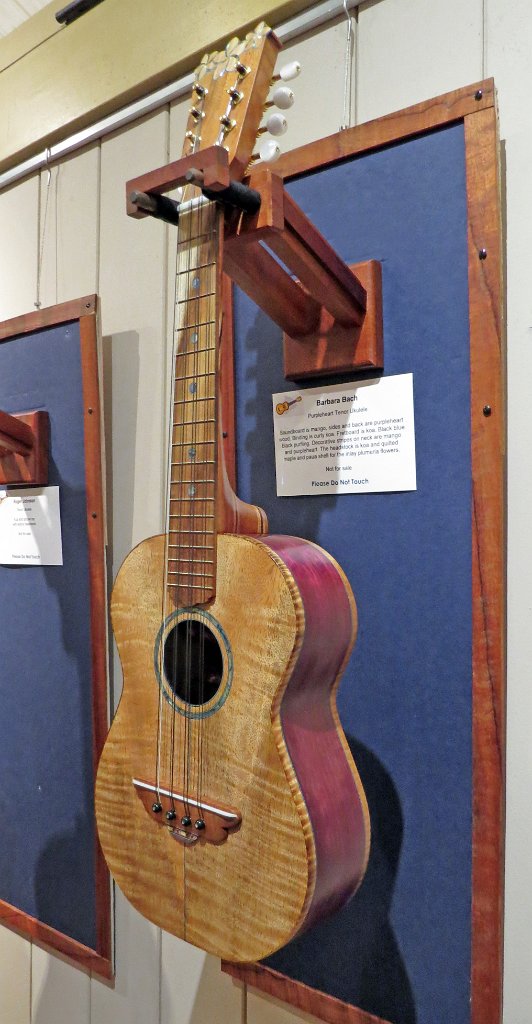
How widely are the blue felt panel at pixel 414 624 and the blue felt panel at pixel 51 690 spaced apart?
425 millimetres

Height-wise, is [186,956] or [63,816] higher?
[63,816]

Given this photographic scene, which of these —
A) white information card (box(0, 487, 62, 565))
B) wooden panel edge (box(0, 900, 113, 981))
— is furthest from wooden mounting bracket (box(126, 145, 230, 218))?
wooden panel edge (box(0, 900, 113, 981))

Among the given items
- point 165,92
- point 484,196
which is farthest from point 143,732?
point 165,92

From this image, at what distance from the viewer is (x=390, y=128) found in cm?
76

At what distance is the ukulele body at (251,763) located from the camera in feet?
1.98

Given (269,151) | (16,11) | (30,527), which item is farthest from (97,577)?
(16,11)

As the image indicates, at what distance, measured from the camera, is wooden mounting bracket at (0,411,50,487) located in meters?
1.09

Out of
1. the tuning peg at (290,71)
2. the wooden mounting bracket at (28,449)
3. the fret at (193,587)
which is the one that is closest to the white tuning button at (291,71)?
the tuning peg at (290,71)

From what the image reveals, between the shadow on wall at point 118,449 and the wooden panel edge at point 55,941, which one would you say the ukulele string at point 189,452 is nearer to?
the shadow on wall at point 118,449

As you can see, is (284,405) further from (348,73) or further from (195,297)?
(348,73)

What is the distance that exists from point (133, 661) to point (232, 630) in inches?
5.6

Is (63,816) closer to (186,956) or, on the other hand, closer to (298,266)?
(186,956)

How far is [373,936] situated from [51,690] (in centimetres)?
59

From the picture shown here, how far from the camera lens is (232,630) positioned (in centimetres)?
64
